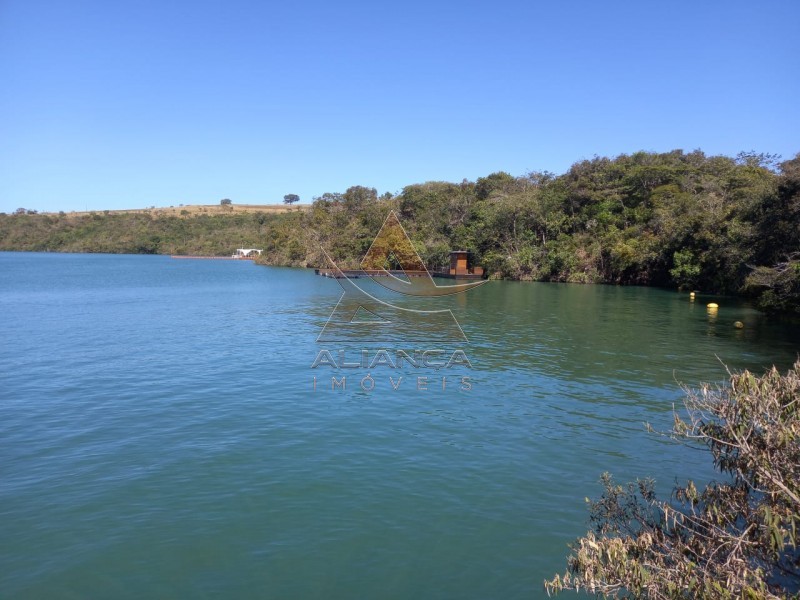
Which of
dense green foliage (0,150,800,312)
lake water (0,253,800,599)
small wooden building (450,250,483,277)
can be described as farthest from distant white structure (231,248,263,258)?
lake water (0,253,800,599)

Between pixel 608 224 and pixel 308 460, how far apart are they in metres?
66.6

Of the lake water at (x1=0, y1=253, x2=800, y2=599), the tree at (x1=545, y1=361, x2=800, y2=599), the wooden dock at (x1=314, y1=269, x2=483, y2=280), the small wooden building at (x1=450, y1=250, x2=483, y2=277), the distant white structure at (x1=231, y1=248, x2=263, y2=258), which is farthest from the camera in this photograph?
the distant white structure at (x1=231, y1=248, x2=263, y2=258)

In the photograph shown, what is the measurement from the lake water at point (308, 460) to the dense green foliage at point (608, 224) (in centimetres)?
1394

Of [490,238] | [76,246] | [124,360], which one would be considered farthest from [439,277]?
[76,246]

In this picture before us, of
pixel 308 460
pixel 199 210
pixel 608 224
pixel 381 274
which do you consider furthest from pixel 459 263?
pixel 199 210

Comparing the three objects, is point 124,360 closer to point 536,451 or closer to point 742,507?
point 536,451

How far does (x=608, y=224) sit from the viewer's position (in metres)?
70.9

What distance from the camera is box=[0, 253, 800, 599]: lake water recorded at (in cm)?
820

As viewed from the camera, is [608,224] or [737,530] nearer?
[737,530]

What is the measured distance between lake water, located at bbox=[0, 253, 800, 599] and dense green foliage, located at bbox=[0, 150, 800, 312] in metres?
13.9

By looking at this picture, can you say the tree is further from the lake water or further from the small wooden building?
the small wooden building

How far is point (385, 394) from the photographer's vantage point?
1772 cm

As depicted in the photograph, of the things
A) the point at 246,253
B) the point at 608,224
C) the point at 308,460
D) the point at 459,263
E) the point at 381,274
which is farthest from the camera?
the point at 246,253

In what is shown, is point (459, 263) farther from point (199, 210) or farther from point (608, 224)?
point (199, 210)
